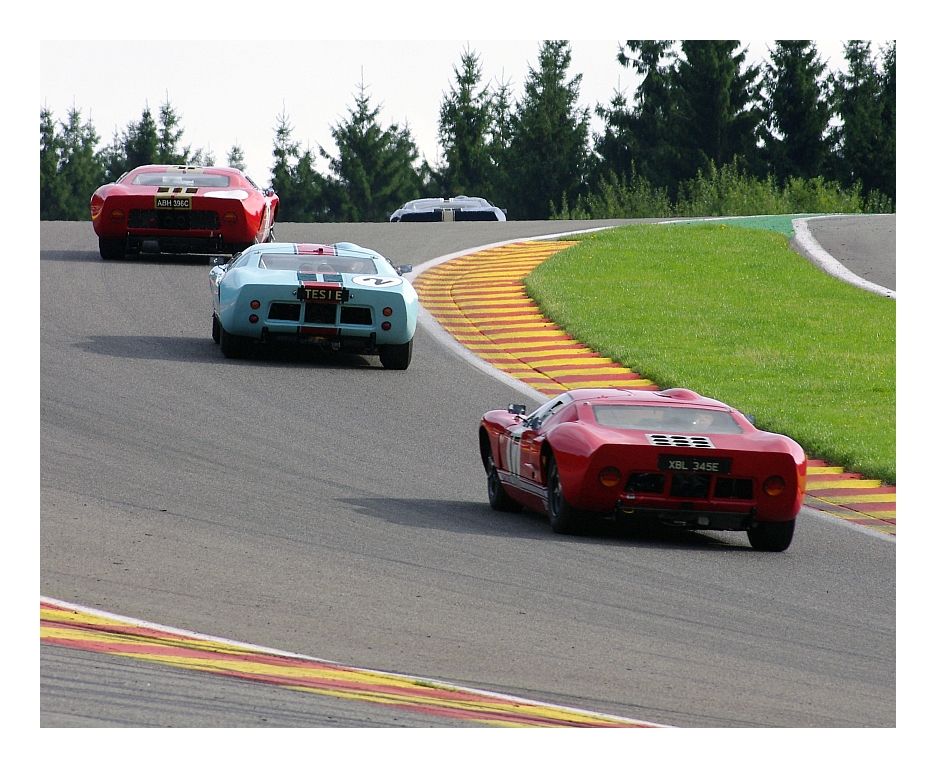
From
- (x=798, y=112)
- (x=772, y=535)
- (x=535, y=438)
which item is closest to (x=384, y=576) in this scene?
(x=535, y=438)

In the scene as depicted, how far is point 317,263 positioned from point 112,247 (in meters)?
8.46

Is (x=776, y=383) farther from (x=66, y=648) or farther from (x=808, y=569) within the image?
(x=66, y=648)

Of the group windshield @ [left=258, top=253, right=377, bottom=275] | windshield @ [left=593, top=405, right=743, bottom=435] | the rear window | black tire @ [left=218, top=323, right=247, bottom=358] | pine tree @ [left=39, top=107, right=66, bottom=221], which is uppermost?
pine tree @ [left=39, top=107, right=66, bottom=221]

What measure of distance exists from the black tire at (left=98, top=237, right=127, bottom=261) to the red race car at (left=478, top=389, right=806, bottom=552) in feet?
50.8

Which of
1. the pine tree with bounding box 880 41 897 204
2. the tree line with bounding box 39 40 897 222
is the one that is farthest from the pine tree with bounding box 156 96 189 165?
the pine tree with bounding box 880 41 897 204

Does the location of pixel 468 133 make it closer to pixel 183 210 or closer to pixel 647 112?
pixel 647 112

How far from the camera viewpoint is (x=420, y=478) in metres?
13.7

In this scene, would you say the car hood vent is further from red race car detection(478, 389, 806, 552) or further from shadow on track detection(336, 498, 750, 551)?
shadow on track detection(336, 498, 750, 551)

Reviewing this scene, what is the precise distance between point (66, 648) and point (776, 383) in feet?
46.1

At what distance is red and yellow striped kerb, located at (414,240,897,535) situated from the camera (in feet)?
47.2

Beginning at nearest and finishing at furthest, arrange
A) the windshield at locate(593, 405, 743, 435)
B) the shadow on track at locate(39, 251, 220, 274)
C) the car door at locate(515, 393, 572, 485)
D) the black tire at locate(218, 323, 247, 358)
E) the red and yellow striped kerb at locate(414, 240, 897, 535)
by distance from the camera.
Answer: the windshield at locate(593, 405, 743, 435) < the car door at locate(515, 393, 572, 485) < the red and yellow striped kerb at locate(414, 240, 897, 535) < the black tire at locate(218, 323, 247, 358) < the shadow on track at locate(39, 251, 220, 274)

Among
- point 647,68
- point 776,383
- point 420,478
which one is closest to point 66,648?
point 420,478

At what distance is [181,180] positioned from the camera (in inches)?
950
